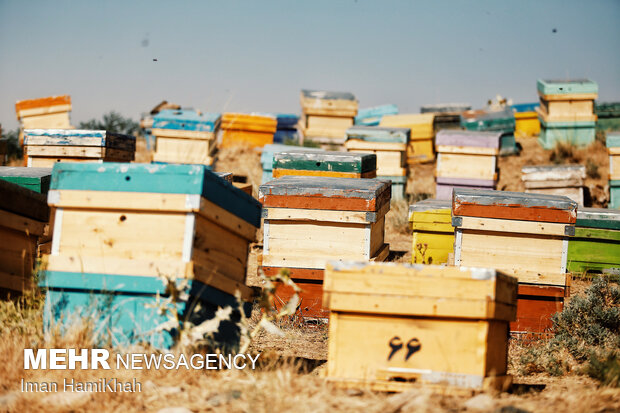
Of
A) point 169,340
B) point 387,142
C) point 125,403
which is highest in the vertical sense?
point 387,142

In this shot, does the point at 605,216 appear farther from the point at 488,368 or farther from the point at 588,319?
the point at 488,368

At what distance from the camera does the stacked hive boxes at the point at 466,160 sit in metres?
12.8

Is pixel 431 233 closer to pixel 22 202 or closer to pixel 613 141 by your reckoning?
pixel 22 202

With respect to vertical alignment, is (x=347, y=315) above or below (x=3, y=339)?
above

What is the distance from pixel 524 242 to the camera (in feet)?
24.3

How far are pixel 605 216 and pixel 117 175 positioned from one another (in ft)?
22.9

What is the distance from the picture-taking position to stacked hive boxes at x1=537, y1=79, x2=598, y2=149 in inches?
667

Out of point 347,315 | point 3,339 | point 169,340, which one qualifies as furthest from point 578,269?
point 3,339

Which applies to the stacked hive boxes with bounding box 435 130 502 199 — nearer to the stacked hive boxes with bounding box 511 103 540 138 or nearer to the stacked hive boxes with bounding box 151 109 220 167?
the stacked hive boxes with bounding box 151 109 220 167

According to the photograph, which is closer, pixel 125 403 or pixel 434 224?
pixel 125 403

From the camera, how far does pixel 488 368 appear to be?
457 centimetres

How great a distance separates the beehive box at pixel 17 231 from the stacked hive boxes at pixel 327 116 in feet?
41.9

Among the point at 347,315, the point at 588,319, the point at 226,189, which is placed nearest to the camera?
the point at 347,315

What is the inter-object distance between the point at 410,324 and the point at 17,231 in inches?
150
